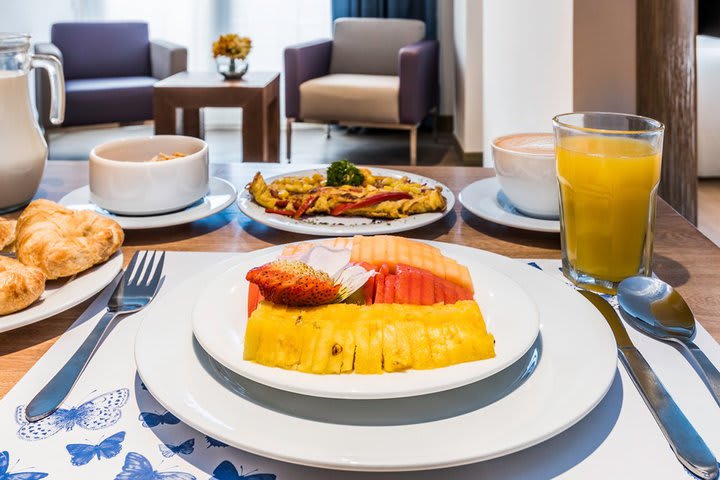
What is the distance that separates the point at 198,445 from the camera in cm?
43

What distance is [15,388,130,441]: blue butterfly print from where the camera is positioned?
1.44 ft

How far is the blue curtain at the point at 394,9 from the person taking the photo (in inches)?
208

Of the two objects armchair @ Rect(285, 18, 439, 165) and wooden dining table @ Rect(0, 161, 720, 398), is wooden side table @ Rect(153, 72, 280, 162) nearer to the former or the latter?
armchair @ Rect(285, 18, 439, 165)

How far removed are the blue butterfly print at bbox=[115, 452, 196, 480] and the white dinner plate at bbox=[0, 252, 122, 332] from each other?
0.22 meters

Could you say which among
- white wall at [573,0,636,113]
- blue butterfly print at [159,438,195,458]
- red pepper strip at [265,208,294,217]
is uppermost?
white wall at [573,0,636,113]

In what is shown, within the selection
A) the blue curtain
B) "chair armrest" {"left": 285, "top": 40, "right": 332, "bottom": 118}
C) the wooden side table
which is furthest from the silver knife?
the blue curtain

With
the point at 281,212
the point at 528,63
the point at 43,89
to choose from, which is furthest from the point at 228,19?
the point at 281,212

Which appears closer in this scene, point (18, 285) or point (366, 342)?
point (366, 342)

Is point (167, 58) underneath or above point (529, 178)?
above

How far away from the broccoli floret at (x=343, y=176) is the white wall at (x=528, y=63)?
784 mm

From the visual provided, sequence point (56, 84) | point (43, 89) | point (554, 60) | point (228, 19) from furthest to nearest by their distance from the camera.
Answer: point (228, 19) < point (43, 89) < point (554, 60) < point (56, 84)

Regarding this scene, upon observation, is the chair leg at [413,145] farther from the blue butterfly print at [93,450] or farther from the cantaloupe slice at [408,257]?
the blue butterfly print at [93,450]

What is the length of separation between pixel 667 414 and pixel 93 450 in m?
0.37

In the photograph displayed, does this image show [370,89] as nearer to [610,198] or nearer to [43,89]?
[43,89]
